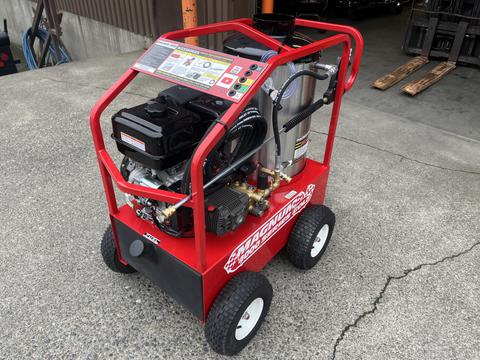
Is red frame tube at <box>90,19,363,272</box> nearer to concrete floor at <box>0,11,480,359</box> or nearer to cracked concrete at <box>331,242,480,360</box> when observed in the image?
concrete floor at <box>0,11,480,359</box>

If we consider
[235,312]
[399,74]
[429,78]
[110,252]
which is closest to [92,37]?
[399,74]

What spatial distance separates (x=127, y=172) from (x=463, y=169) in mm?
3065

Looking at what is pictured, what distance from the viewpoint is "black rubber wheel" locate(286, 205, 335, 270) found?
2.17 m

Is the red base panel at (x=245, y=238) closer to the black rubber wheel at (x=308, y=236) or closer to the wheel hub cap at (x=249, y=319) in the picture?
the black rubber wheel at (x=308, y=236)

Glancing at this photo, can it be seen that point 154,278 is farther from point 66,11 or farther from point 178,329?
point 66,11

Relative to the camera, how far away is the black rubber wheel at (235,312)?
1.68 m

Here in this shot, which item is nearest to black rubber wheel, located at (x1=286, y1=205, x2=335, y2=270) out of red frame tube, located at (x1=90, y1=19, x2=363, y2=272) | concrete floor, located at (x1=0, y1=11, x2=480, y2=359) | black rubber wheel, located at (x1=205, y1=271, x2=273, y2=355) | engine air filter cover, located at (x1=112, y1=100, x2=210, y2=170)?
concrete floor, located at (x1=0, y1=11, x2=480, y2=359)

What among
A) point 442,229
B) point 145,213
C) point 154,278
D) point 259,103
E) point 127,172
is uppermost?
point 259,103

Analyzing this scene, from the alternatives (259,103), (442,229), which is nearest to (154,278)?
(259,103)

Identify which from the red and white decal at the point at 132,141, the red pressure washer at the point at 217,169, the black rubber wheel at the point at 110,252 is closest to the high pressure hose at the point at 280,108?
the red pressure washer at the point at 217,169

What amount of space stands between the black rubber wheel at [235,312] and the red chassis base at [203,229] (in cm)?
6

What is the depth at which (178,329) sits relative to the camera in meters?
1.96

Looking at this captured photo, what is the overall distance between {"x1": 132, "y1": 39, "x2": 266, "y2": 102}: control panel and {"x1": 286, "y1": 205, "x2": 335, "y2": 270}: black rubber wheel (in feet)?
3.44

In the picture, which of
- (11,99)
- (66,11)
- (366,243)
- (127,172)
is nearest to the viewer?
(127,172)
